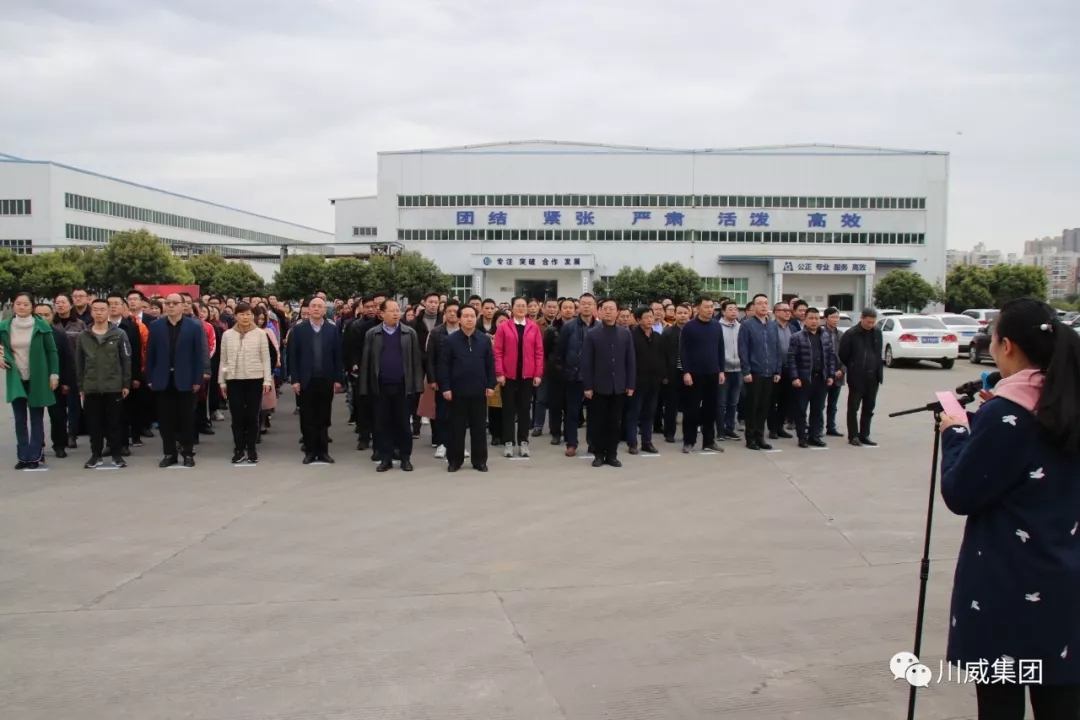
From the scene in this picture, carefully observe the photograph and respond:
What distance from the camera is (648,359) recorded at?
10.5 meters

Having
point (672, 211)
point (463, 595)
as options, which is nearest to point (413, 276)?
point (672, 211)

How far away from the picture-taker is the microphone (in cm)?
316

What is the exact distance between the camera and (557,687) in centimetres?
393

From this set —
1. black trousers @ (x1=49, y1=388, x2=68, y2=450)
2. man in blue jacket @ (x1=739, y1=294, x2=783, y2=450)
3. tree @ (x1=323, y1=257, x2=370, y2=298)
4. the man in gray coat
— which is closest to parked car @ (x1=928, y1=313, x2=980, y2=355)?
man in blue jacket @ (x1=739, y1=294, x2=783, y2=450)

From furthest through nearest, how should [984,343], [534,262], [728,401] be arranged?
[534,262] < [728,401] < [984,343]

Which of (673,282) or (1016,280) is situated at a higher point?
(1016,280)

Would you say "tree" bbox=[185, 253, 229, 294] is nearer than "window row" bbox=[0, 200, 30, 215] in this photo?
Yes

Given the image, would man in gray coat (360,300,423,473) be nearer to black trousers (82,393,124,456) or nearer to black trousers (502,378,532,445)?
black trousers (502,378,532,445)

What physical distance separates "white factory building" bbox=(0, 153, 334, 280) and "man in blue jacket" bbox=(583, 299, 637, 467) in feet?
155

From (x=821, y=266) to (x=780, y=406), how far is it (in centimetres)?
5421

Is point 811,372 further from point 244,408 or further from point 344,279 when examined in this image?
point 344,279

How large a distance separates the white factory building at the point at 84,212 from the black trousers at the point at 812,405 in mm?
47215

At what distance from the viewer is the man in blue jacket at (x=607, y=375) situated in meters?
9.83

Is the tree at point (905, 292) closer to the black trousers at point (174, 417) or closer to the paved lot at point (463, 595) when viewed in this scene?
the paved lot at point (463, 595)
